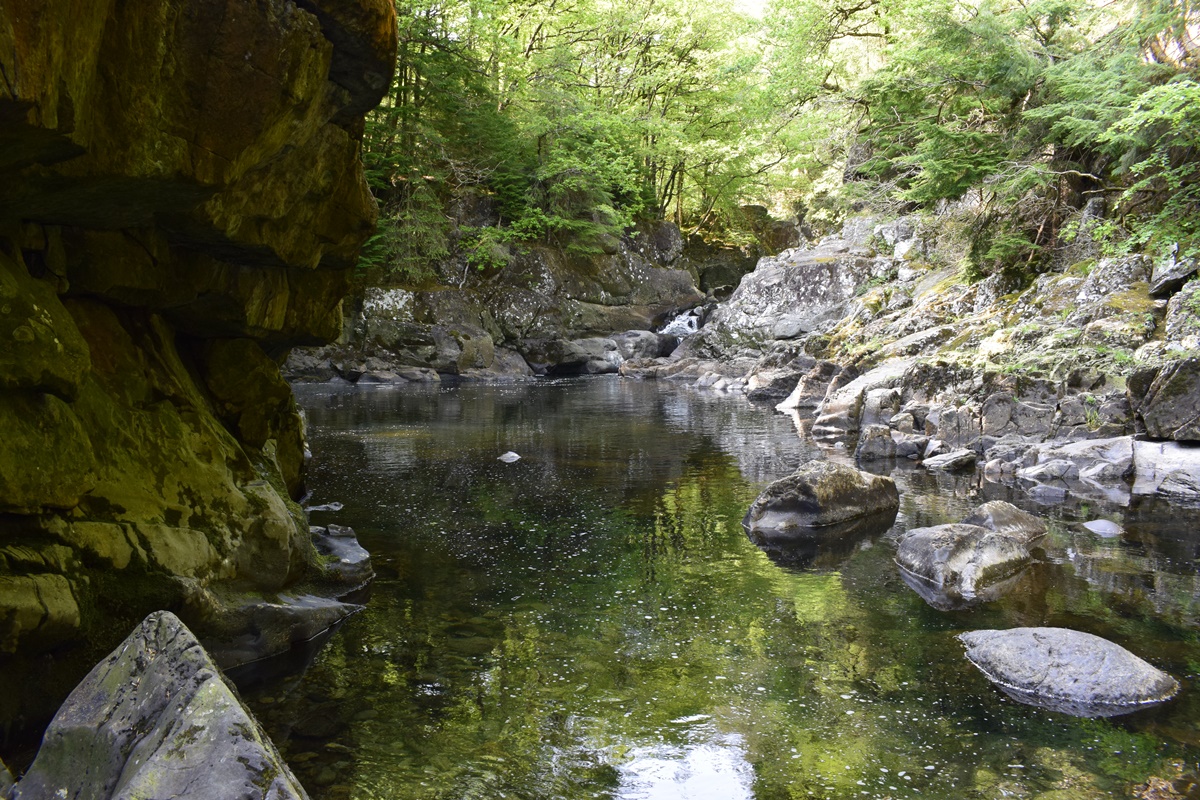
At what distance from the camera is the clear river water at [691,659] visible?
4934mm

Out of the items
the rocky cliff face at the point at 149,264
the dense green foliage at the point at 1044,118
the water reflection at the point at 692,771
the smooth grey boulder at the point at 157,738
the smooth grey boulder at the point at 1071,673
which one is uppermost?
the dense green foliage at the point at 1044,118

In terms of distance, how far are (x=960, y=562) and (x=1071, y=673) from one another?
251cm

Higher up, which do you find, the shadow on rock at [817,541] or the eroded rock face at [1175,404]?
the eroded rock face at [1175,404]

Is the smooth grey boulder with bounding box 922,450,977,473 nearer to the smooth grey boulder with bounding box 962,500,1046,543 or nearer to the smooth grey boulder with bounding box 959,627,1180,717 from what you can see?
the smooth grey boulder with bounding box 962,500,1046,543

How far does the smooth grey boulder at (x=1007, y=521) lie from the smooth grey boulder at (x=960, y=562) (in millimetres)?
499

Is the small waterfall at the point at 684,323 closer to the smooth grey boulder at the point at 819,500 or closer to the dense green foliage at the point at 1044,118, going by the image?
the dense green foliage at the point at 1044,118

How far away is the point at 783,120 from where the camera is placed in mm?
30203

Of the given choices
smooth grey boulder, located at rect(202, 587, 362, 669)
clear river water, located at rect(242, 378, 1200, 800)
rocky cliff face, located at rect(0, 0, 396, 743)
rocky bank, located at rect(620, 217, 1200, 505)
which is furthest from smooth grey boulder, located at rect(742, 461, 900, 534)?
rocky cliff face, located at rect(0, 0, 396, 743)

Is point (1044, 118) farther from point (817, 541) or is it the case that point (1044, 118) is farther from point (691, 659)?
point (691, 659)

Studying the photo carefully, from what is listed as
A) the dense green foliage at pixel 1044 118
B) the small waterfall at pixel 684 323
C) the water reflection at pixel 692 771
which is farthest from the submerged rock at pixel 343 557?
the small waterfall at pixel 684 323

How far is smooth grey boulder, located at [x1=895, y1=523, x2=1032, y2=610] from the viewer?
8078 mm

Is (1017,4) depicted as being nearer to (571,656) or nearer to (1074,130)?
(1074,130)

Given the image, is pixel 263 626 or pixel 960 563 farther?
pixel 960 563

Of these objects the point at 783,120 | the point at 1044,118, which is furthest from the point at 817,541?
the point at 783,120
